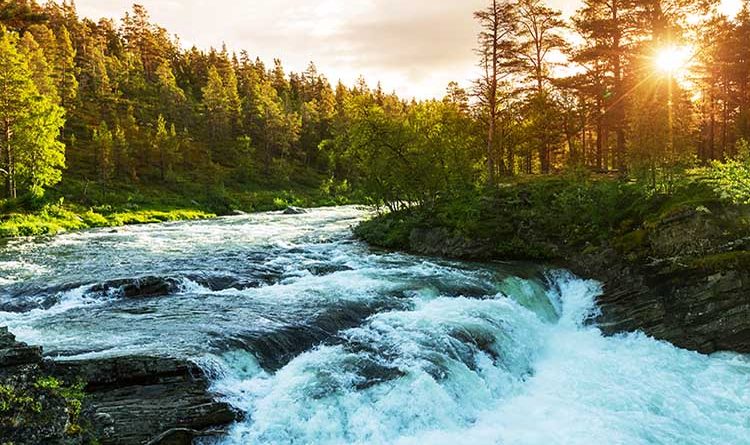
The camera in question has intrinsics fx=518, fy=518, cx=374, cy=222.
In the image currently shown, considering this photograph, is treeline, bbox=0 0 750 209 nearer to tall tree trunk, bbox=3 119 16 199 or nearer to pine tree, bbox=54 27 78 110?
tall tree trunk, bbox=3 119 16 199

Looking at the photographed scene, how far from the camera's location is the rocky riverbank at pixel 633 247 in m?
16.9

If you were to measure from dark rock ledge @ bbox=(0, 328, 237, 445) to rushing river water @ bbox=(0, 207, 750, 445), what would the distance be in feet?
2.01

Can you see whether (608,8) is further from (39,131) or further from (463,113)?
(39,131)

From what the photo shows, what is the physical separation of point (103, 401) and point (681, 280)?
1791 centimetres

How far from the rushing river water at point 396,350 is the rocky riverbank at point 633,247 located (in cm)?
93

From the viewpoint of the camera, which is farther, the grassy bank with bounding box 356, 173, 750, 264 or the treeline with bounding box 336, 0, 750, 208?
the treeline with bounding box 336, 0, 750, 208

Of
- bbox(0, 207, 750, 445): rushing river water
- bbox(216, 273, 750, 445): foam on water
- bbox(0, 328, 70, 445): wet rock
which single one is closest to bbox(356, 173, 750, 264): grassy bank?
bbox(0, 207, 750, 445): rushing river water

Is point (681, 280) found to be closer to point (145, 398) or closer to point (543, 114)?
point (145, 398)

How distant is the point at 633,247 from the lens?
835 inches

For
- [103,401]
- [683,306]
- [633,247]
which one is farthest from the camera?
[633,247]

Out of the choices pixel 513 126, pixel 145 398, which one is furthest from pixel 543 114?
pixel 145 398

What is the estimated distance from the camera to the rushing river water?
1100cm

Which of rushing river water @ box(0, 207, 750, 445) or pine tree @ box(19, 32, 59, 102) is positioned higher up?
pine tree @ box(19, 32, 59, 102)

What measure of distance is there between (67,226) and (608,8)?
4661cm
